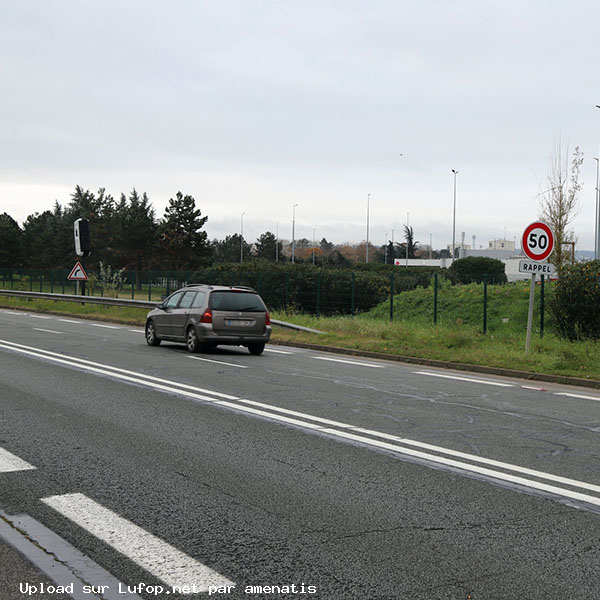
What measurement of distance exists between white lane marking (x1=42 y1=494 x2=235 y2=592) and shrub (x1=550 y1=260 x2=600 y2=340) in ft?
48.6

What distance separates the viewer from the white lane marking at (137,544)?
13.1 ft

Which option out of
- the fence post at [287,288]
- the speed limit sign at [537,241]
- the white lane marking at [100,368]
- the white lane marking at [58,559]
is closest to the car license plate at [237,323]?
the white lane marking at [100,368]

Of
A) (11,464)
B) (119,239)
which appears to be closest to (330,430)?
(11,464)

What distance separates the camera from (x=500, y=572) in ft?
13.5

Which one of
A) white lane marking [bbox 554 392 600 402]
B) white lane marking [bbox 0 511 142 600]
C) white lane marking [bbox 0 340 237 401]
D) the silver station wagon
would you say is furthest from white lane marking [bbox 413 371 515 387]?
white lane marking [bbox 0 511 142 600]

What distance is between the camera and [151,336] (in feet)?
63.0

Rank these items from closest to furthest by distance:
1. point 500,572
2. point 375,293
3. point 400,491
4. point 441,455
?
point 500,572
point 400,491
point 441,455
point 375,293

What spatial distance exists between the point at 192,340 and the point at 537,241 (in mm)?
7750

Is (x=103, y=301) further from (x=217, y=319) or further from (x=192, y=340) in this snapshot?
(x=217, y=319)

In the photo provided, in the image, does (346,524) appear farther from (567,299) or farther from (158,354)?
(567,299)

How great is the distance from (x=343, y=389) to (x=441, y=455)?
472 centimetres

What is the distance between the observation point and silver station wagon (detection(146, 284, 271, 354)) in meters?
17.4

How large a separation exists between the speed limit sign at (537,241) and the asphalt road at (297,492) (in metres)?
4.44

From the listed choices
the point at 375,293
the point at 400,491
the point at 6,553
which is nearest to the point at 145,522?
the point at 6,553
